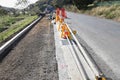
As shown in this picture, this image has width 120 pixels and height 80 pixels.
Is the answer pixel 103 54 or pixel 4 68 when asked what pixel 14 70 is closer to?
pixel 4 68

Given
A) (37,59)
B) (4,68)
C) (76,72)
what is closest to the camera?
(76,72)

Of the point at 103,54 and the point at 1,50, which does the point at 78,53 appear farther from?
the point at 1,50

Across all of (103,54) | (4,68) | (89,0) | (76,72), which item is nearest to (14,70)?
(4,68)

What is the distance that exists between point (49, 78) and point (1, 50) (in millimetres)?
3973

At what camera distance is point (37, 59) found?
27.4 feet

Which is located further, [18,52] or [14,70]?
[18,52]

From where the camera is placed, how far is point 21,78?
622 centimetres

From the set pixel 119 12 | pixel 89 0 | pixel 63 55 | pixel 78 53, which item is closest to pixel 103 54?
pixel 78 53

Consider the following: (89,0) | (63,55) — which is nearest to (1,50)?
(63,55)

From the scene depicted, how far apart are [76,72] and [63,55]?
229cm

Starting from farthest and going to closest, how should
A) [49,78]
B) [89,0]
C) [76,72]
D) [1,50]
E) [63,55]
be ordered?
[89,0]
[1,50]
[63,55]
[76,72]
[49,78]

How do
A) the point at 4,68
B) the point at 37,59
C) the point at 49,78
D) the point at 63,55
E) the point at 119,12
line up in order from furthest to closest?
the point at 119,12, the point at 63,55, the point at 37,59, the point at 4,68, the point at 49,78

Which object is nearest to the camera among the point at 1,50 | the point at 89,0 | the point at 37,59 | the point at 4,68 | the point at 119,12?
the point at 4,68

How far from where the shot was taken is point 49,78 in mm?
6191
